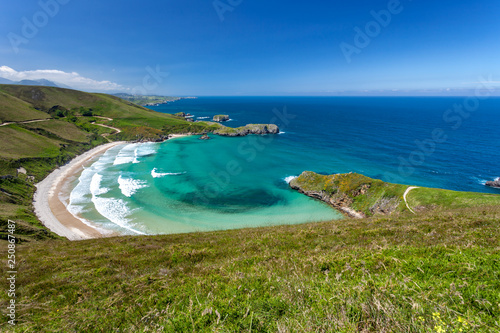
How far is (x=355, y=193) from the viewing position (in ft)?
138

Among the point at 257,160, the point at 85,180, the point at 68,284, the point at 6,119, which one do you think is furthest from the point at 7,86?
the point at 68,284

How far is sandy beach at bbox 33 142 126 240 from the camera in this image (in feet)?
112

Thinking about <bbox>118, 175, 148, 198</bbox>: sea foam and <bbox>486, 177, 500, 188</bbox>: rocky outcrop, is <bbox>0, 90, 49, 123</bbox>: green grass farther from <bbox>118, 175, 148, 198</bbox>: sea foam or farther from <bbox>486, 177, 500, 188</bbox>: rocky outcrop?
<bbox>486, 177, 500, 188</bbox>: rocky outcrop

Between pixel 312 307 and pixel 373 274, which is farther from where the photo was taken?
pixel 373 274

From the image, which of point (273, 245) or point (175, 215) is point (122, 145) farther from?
point (273, 245)

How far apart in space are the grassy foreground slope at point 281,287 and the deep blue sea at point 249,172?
79.1 ft

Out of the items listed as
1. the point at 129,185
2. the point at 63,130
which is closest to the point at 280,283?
the point at 129,185

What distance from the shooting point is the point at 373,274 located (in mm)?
7223

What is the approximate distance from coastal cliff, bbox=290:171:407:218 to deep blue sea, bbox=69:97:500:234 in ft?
10.2

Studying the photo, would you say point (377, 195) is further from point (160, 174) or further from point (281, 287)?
point (160, 174)

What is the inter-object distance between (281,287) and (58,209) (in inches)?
2205

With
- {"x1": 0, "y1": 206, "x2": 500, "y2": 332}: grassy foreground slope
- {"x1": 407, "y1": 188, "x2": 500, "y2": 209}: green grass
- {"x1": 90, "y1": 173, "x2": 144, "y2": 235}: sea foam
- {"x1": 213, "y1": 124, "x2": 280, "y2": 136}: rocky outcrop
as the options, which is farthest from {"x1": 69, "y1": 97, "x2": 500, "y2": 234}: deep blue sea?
{"x1": 0, "y1": 206, "x2": 500, "y2": 332}: grassy foreground slope

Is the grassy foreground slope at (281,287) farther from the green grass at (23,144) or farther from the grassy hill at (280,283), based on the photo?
the green grass at (23,144)

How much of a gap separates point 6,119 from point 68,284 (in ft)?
431
